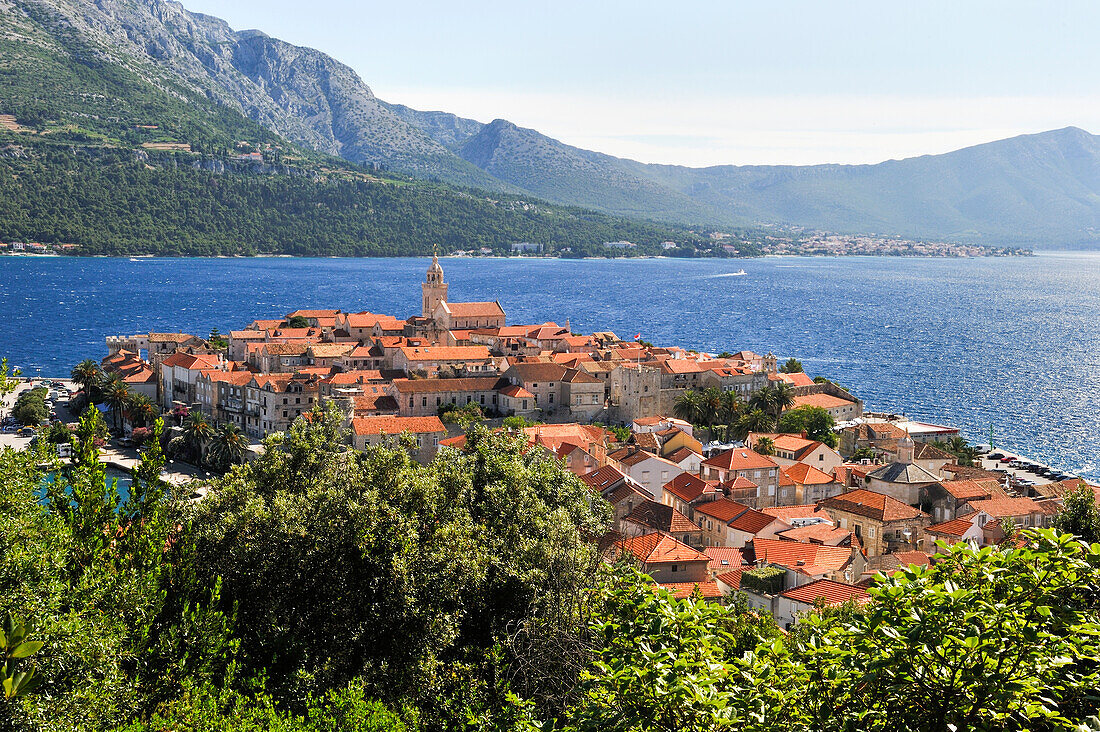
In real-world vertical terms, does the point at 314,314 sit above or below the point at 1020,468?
above

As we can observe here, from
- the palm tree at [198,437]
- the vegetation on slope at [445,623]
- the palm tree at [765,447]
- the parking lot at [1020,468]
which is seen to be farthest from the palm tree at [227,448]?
the parking lot at [1020,468]

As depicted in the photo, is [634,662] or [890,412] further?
[890,412]

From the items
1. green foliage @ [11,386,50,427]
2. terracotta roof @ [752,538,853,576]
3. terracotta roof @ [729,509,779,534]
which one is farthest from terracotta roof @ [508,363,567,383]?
green foliage @ [11,386,50,427]

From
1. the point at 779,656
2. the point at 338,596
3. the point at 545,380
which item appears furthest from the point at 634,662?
the point at 545,380

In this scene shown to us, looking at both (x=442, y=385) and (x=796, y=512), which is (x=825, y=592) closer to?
(x=796, y=512)

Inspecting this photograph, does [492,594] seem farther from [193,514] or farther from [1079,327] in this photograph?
[1079,327]

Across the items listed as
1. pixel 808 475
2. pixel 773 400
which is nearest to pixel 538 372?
pixel 773 400

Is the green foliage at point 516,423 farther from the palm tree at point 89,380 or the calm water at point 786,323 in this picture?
the calm water at point 786,323
